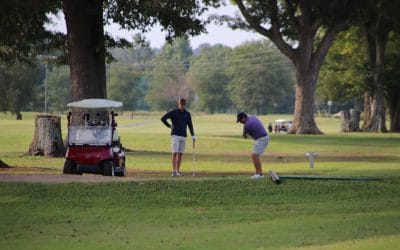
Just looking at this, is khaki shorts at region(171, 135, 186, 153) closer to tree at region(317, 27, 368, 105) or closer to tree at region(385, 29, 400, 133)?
tree at region(385, 29, 400, 133)

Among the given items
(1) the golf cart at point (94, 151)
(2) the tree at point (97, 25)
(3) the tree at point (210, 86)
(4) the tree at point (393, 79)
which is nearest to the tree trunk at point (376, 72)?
(4) the tree at point (393, 79)

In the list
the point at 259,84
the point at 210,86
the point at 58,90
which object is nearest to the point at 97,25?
the point at 58,90

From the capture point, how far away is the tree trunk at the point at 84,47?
3127 cm

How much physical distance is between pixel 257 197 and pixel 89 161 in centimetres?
571

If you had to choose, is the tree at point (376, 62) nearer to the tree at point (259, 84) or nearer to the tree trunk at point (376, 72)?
the tree trunk at point (376, 72)

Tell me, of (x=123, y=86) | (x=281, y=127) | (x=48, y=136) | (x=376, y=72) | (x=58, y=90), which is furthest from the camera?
(x=123, y=86)

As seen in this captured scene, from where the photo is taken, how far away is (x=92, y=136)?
20953mm

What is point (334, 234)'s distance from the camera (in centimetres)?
1275

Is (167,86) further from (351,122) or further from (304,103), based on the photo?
(304,103)

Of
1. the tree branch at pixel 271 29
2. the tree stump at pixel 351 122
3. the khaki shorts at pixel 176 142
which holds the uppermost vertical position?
the tree branch at pixel 271 29

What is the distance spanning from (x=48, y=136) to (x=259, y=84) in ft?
405

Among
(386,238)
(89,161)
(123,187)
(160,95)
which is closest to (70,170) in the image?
(89,161)

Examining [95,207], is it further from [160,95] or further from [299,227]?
[160,95]

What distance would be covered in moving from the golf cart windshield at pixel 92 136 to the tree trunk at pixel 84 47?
11007mm
